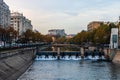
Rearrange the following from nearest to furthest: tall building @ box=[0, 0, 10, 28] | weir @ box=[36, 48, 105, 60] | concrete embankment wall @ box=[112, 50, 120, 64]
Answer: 1. concrete embankment wall @ box=[112, 50, 120, 64]
2. weir @ box=[36, 48, 105, 60]
3. tall building @ box=[0, 0, 10, 28]

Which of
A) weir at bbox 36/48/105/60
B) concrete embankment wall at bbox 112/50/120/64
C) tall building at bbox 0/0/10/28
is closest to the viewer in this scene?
concrete embankment wall at bbox 112/50/120/64

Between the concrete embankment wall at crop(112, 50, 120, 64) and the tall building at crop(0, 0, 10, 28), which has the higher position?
the tall building at crop(0, 0, 10, 28)

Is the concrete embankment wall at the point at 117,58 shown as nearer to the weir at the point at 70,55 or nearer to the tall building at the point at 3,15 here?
the weir at the point at 70,55

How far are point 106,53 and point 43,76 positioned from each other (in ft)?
166

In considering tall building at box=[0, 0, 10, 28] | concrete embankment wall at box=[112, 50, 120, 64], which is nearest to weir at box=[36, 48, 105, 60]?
concrete embankment wall at box=[112, 50, 120, 64]

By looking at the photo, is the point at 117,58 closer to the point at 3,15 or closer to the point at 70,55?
the point at 70,55

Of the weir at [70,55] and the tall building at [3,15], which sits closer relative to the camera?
the weir at [70,55]

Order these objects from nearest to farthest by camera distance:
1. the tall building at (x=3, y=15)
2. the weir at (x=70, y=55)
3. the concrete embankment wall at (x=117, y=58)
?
1. the concrete embankment wall at (x=117, y=58)
2. the weir at (x=70, y=55)
3. the tall building at (x=3, y=15)

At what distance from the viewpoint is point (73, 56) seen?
4560 inches

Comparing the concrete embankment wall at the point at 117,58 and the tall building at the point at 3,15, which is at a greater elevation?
the tall building at the point at 3,15

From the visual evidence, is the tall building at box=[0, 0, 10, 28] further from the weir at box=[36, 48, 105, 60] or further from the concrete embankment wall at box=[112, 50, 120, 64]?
the concrete embankment wall at box=[112, 50, 120, 64]

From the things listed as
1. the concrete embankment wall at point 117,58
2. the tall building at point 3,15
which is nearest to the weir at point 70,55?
the concrete embankment wall at point 117,58

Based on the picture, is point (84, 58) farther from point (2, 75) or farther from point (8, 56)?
point (2, 75)

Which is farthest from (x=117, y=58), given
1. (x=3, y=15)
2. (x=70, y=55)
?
(x=3, y=15)
